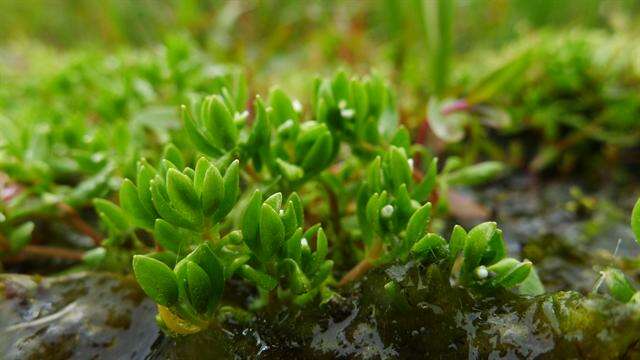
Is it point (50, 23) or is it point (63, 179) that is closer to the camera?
point (63, 179)

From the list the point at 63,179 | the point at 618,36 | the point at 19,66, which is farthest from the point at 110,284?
the point at 19,66

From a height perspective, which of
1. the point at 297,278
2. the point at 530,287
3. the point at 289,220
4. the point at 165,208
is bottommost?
the point at 530,287

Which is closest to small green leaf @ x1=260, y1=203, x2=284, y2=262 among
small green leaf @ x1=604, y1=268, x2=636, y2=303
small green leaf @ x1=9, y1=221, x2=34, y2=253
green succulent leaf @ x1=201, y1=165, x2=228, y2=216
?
green succulent leaf @ x1=201, y1=165, x2=228, y2=216

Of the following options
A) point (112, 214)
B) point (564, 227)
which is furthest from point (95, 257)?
point (564, 227)

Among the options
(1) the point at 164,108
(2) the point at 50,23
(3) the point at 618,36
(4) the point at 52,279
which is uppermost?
(2) the point at 50,23

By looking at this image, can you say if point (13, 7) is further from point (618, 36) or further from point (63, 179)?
point (618, 36)

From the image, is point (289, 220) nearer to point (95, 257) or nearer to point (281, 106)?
point (281, 106)
